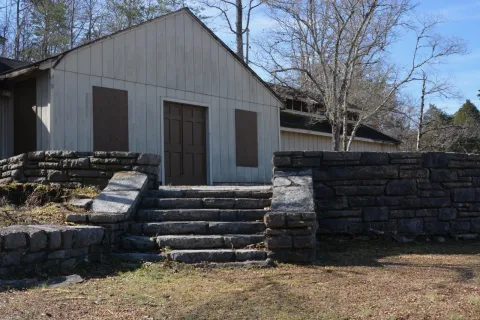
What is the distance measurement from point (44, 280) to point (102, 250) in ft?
3.47

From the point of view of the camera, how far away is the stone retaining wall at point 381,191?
279 inches

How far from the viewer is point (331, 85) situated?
57.9ft

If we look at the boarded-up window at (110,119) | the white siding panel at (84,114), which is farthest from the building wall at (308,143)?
the white siding panel at (84,114)

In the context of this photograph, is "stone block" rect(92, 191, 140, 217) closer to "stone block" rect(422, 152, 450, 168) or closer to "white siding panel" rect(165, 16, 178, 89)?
"stone block" rect(422, 152, 450, 168)

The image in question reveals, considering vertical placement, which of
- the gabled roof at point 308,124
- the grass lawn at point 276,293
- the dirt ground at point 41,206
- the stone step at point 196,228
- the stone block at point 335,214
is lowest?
the grass lawn at point 276,293

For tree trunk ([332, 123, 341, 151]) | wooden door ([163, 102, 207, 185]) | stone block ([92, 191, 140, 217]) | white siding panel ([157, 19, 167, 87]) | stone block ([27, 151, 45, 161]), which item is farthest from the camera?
tree trunk ([332, 123, 341, 151])

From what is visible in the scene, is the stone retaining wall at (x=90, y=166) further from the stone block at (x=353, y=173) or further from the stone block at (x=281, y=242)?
Answer: the stone block at (x=281, y=242)

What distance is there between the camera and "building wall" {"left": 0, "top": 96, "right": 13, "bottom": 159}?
34.3 ft

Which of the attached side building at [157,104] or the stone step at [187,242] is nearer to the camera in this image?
the stone step at [187,242]

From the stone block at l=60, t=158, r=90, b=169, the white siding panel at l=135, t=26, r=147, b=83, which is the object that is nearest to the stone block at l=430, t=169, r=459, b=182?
the stone block at l=60, t=158, r=90, b=169

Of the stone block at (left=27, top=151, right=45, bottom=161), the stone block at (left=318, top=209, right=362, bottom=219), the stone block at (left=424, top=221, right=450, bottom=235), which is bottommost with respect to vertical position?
the stone block at (left=424, top=221, right=450, bottom=235)

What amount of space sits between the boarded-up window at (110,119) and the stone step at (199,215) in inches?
147

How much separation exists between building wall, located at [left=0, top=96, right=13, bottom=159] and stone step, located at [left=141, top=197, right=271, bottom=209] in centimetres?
487

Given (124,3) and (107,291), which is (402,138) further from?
(107,291)
